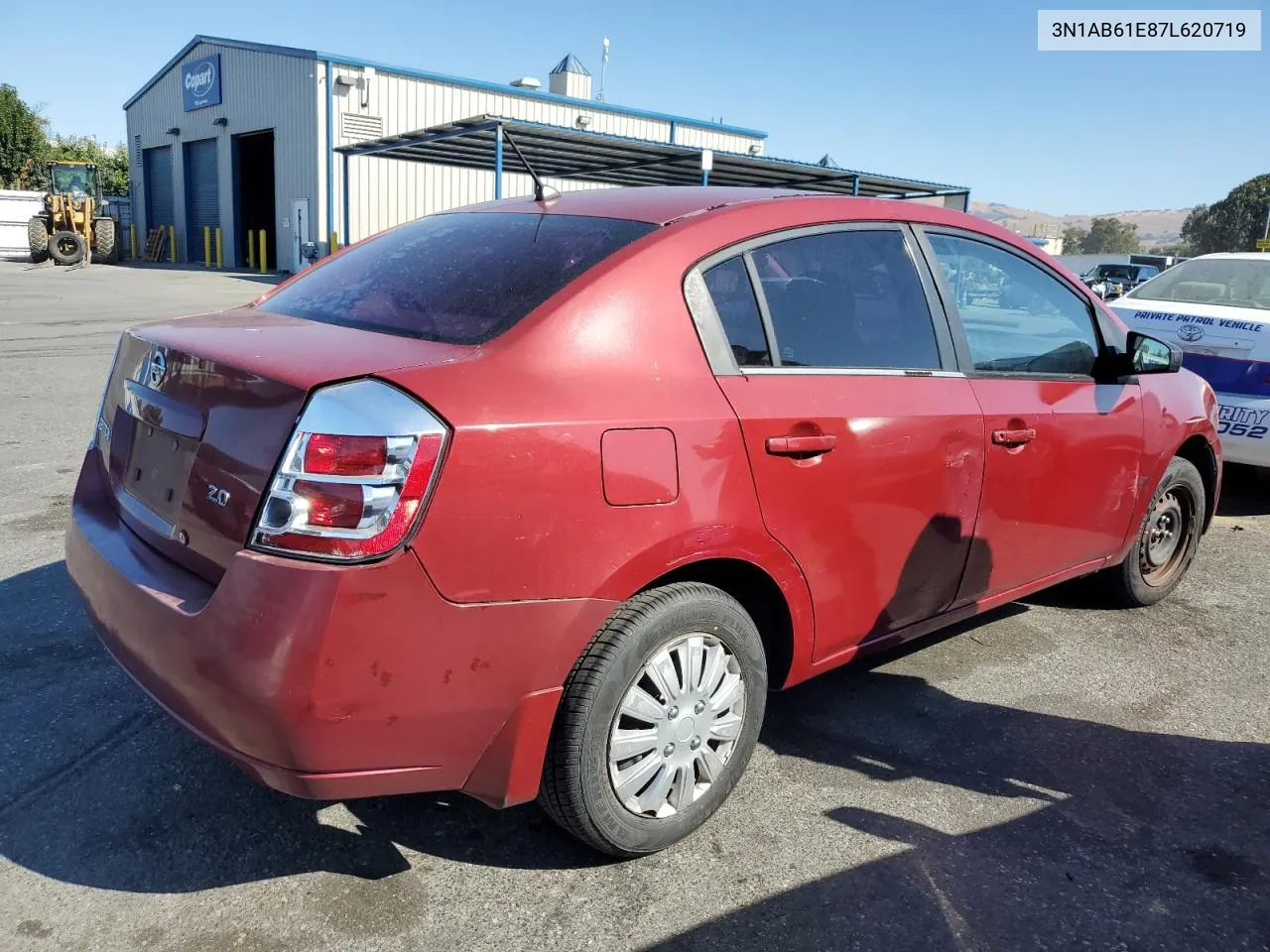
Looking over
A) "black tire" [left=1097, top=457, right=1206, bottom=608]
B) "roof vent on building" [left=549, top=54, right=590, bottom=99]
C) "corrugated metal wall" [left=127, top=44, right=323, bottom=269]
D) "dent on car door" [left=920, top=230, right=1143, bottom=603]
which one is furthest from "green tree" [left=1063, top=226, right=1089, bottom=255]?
"dent on car door" [left=920, top=230, right=1143, bottom=603]

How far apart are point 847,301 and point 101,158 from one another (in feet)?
222

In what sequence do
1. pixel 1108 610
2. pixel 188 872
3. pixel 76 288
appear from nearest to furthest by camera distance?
pixel 188 872, pixel 1108 610, pixel 76 288

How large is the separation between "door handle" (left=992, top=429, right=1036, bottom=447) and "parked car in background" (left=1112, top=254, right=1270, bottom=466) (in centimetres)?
360

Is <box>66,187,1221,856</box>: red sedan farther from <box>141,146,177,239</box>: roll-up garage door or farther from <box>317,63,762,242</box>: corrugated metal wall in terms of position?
<box>141,146,177,239</box>: roll-up garage door

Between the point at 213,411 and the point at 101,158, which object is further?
the point at 101,158

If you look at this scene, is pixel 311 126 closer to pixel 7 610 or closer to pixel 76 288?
pixel 76 288

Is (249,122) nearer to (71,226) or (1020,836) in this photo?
(71,226)

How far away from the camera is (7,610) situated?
3.72 m

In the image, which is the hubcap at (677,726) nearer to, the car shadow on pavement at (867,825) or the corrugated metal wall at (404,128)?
the car shadow on pavement at (867,825)

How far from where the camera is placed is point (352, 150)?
1980cm

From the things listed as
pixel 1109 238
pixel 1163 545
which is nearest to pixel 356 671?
pixel 1163 545

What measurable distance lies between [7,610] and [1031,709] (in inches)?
149

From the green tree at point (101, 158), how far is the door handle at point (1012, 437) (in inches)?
1846

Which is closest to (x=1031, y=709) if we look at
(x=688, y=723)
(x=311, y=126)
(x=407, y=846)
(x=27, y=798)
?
(x=688, y=723)
